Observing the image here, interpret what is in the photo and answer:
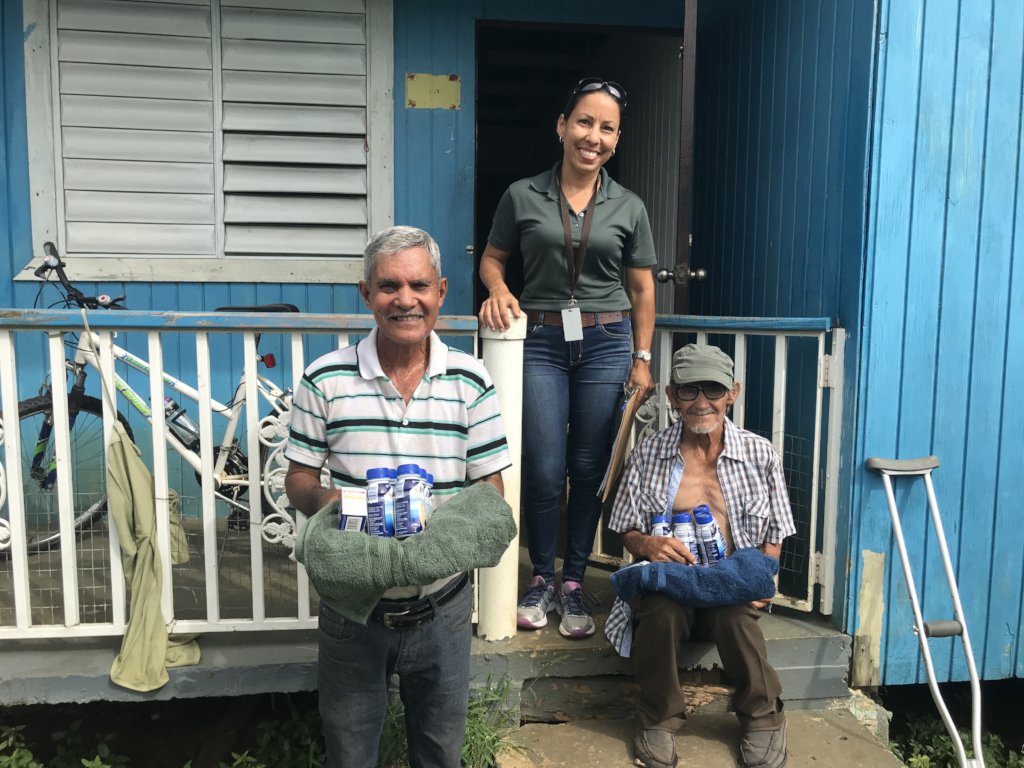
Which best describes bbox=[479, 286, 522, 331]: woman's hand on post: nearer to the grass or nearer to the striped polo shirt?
the striped polo shirt

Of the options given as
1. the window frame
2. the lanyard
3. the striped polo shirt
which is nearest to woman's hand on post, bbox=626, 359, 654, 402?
the lanyard

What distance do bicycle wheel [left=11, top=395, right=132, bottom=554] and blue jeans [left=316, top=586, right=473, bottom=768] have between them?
6.01 feet

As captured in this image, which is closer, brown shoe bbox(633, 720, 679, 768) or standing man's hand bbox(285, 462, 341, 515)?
standing man's hand bbox(285, 462, 341, 515)

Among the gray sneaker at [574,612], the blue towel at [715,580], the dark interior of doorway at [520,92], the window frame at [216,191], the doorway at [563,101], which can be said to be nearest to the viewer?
the blue towel at [715,580]

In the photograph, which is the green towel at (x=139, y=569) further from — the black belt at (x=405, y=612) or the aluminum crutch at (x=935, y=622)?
the aluminum crutch at (x=935, y=622)

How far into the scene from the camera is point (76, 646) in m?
2.80

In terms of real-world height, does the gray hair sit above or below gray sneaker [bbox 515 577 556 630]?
above

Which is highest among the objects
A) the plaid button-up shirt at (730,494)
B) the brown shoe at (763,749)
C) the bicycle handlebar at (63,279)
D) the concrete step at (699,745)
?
the bicycle handlebar at (63,279)

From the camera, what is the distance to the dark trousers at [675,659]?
2.51m

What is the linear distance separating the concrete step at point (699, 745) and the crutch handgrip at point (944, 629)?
1.37 ft

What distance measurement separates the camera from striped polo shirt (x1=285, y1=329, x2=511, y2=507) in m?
1.91

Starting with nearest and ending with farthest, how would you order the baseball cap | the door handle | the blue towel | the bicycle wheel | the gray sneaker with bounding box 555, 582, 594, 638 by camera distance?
the blue towel
the baseball cap
the gray sneaker with bounding box 555, 582, 594, 638
the door handle
the bicycle wheel

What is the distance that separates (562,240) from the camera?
109 inches

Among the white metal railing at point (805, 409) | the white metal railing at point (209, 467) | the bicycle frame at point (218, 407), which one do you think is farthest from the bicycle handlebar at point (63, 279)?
the white metal railing at point (805, 409)
